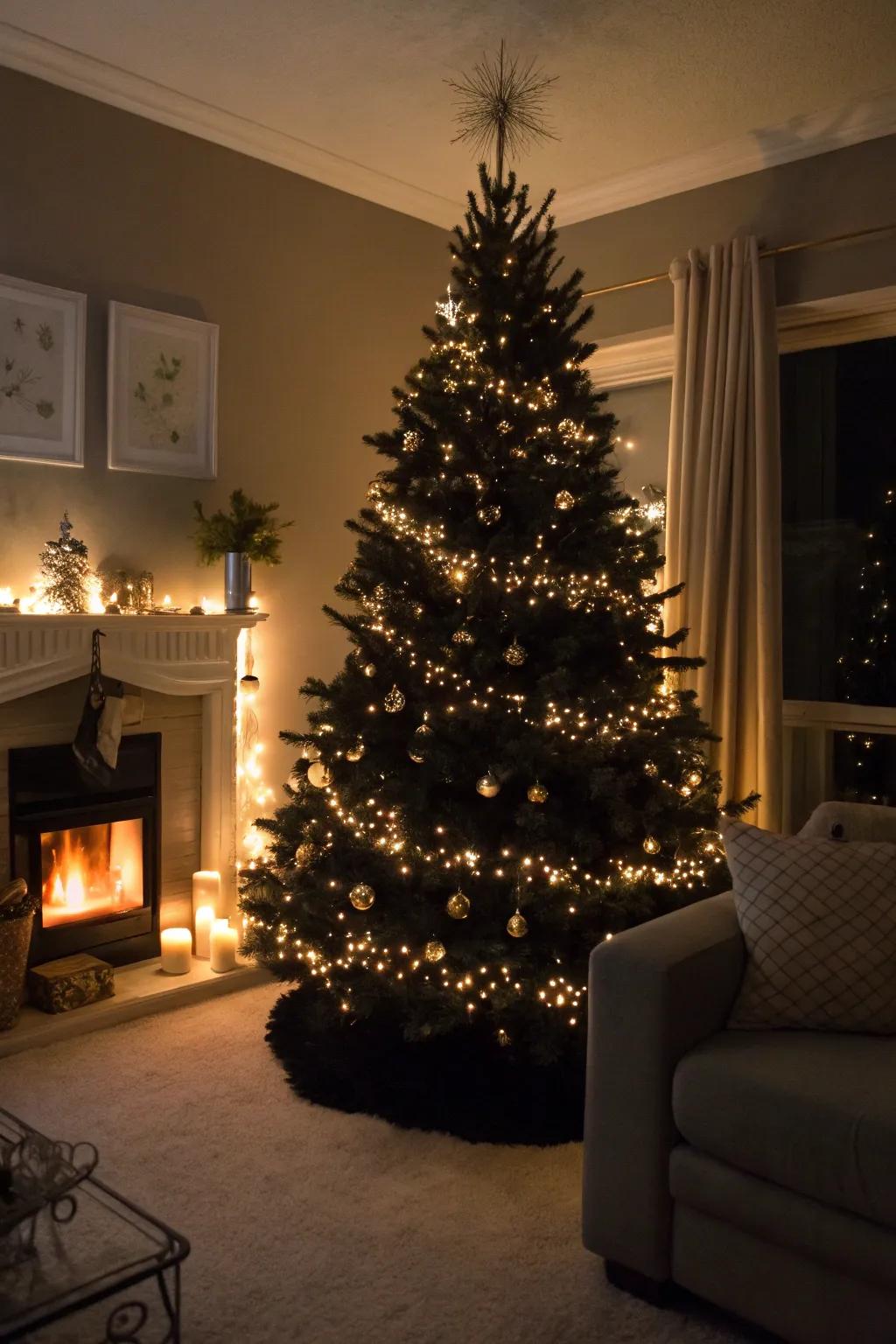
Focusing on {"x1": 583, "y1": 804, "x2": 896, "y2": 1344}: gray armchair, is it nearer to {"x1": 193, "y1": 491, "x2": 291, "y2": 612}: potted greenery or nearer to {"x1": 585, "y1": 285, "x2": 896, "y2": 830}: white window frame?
{"x1": 585, "y1": 285, "x2": 896, "y2": 830}: white window frame

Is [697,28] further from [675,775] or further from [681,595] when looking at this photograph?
[675,775]

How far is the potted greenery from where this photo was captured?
152 inches

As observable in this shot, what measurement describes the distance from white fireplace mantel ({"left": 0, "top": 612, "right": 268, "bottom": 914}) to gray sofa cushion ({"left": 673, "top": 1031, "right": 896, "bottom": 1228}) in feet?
7.53

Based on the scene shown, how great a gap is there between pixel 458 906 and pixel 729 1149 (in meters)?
0.99

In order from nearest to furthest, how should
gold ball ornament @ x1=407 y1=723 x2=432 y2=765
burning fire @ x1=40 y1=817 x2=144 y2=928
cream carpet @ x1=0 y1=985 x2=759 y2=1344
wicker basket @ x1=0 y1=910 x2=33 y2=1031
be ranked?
cream carpet @ x1=0 y1=985 x2=759 y2=1344 → gold ball ornament @ x1=407 y1=723 x2=432 y2=765 → wicker basket @ x1=0 y1=910 x2=33 y2=1031 → burning fire @ x1=40 y1=817 x2=144 y2=928

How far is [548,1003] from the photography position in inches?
110

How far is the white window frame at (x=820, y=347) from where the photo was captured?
3.75 metres

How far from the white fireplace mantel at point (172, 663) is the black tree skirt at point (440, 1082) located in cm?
104

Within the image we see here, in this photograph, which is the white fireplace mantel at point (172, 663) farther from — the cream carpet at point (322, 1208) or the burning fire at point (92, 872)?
the cream carpet at point (322, 1208)

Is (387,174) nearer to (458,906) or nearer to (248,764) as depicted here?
(248,764)

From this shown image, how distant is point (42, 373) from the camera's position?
11.4 ft

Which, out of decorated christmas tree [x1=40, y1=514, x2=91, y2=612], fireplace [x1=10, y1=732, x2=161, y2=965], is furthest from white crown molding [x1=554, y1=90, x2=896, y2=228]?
fireplace [x1=10, y1=732, x2=161, y2=965]

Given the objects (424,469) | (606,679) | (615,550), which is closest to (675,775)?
(606,679)

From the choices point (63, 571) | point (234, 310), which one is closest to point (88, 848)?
point (63, 571)
